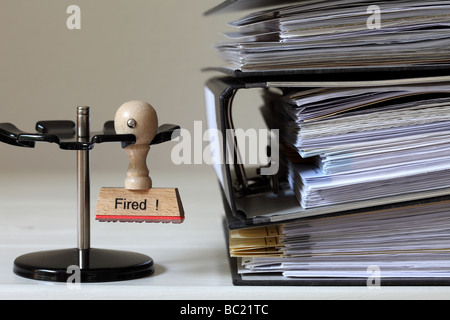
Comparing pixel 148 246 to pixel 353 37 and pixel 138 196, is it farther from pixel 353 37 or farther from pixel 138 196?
pixel 353 37

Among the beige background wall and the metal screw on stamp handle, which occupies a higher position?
the beige background wall

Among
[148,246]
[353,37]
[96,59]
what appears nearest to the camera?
[353,37]

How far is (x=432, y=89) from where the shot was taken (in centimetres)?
73

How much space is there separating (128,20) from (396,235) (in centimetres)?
212

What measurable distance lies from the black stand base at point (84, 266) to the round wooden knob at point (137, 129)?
3.4 inches

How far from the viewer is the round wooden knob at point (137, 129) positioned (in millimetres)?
728

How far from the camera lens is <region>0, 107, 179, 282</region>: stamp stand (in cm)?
72

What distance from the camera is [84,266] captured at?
0.74 metres

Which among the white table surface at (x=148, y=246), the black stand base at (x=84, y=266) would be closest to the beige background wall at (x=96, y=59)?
the white table surface at (x=148, y=246)

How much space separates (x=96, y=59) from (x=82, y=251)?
6.63 ft

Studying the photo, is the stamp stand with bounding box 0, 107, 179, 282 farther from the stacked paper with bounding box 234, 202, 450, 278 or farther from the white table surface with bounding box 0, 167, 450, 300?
the stacked paper with bounding box 234, 202, 450, 278

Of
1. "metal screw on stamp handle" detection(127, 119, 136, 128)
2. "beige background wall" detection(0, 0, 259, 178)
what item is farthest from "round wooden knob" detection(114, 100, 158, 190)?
"beige background wall" detection(0, 0, 259, 178)

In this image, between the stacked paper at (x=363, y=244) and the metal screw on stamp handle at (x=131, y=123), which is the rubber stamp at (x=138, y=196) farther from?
the stacked paper at (x=363, y=244)

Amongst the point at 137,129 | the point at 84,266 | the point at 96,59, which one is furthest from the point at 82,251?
the point at 96,59
